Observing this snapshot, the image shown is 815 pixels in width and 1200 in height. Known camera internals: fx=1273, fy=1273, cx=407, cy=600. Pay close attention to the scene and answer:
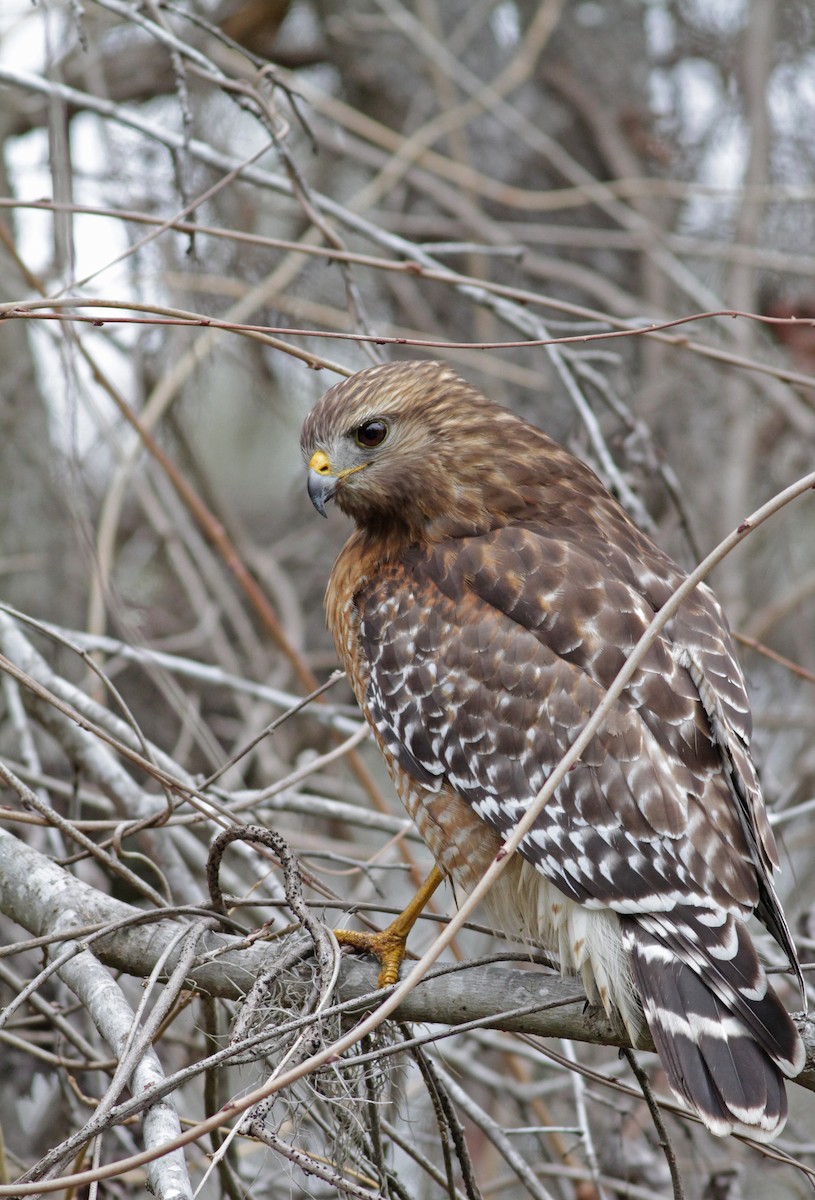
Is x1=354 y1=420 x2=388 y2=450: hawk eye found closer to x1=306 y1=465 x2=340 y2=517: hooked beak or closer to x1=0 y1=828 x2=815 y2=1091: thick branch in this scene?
x1=306 y1=465 x2=340 y2=517: hooked beak

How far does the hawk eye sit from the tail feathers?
4.61ft

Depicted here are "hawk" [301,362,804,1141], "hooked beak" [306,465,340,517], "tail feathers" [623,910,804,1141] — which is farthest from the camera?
"hooked beak" [306,465,340,517]

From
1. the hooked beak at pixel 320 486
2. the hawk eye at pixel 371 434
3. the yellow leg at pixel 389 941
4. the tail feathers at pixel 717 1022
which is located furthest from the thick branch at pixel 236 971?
the hawk eye at pixel 371 434

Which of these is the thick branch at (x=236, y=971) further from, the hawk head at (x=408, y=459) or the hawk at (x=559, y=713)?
the hawk head at (x=408, y=459)

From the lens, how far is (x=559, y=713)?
9.57 feet

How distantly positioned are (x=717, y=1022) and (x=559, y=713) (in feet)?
2.46

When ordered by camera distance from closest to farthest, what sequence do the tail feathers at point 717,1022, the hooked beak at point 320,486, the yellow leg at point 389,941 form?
the tail feathers at point 717,1022
the yellow leg at point 389,941
the hooked beak at point 320,486

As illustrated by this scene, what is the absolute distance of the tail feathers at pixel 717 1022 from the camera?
2.40 meters

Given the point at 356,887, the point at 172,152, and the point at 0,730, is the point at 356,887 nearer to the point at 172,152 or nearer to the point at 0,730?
the point at 0,730

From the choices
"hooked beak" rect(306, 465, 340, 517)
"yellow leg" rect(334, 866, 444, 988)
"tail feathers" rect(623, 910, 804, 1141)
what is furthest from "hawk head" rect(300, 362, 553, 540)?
"tail feathers" rect(623, 910, 804, 1141)

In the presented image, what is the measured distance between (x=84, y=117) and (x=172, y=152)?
257 centimetres

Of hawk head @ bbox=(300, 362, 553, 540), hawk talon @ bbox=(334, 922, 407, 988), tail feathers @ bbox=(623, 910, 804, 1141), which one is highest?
hawk head @ bbox=(300, 362, 553, 540)

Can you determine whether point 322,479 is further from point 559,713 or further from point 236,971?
point 236,971

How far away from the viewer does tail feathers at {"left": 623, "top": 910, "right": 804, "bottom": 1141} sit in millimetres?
2398
